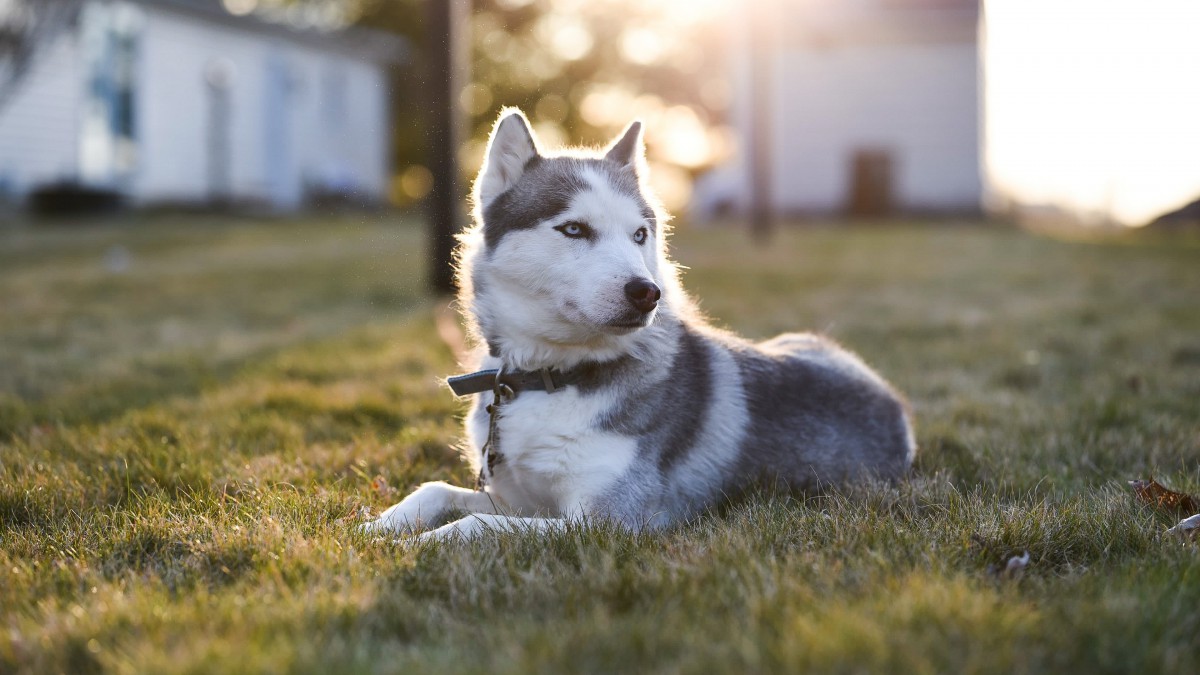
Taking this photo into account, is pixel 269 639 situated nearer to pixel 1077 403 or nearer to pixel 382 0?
pixel 1077 403

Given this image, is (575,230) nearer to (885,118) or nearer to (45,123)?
(45,123)

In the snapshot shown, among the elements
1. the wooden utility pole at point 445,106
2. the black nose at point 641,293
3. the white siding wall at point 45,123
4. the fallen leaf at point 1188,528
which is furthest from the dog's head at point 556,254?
the white siding wall at point 45,123

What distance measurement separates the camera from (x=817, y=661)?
202cm

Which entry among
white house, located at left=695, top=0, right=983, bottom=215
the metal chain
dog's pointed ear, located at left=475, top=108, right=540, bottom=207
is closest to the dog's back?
the metal chain

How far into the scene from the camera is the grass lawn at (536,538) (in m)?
2.17

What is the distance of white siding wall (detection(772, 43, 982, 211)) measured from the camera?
100.0 feet

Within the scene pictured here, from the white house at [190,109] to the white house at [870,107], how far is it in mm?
12905

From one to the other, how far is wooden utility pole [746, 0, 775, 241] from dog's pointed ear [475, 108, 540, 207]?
15.8 metres

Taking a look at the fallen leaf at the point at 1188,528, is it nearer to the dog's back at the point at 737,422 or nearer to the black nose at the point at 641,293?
the dog's back at the point at 737,422

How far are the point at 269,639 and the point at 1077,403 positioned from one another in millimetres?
4516

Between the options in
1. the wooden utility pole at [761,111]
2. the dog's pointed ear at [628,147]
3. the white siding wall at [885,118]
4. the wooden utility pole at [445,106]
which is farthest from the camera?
the white siding wall at [885,118]

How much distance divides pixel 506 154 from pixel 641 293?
3.00 feet

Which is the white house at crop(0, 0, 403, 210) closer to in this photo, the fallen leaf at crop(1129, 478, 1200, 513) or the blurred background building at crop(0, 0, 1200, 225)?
the blurred background building at crop(0, 0, 1200, 225)

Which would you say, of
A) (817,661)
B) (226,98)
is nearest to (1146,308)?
(817,661)
